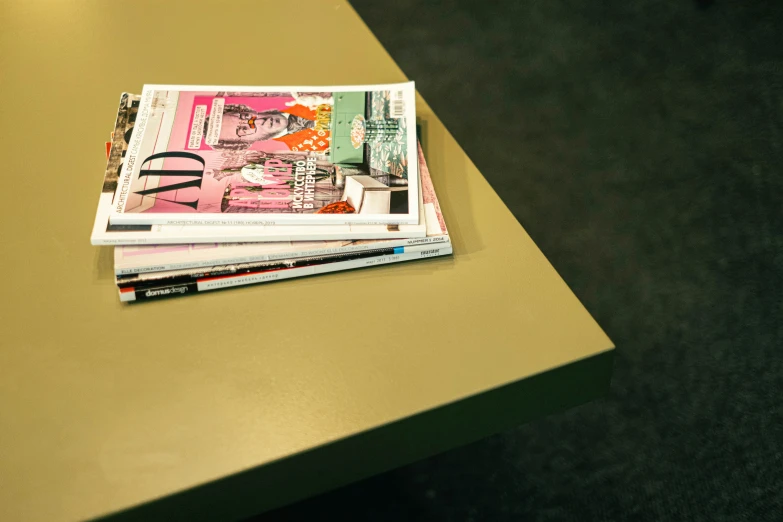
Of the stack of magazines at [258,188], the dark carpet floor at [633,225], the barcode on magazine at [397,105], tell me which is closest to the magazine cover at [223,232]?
the stack of magazines at [258,188]

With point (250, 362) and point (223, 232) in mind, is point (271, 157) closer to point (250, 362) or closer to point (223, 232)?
point (223, 232)

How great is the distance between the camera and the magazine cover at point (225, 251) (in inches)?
24.6

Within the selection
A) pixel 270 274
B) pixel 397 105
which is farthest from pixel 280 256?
pixel 397 105

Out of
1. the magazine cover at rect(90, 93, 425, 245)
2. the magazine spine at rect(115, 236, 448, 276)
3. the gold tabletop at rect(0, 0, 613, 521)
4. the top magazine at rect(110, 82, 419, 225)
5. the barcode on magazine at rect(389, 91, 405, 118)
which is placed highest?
the barcode on magazine at rect(389, 91, 405, 118)

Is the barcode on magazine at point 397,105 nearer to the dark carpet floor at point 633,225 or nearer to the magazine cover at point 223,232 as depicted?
the magazine cover at point 223,232

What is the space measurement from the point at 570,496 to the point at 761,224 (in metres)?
0.67

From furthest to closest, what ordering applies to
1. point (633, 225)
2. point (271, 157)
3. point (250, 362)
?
point (633, 225) < point (271, 157) < point (250, 362)

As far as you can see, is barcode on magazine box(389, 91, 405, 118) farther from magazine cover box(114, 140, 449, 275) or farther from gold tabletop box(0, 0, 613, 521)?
magazine cover box(114, 140, 449, 275)

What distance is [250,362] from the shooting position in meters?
0.58

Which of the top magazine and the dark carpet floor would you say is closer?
the top magazine

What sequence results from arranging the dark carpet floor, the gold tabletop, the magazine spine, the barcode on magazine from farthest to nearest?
the dark carpet floor, the barcode on magazine, the magazine spine, the gold tabletop

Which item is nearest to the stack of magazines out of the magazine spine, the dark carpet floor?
the magazine spine

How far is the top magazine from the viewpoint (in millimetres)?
656

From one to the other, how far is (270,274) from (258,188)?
0.09 meters
